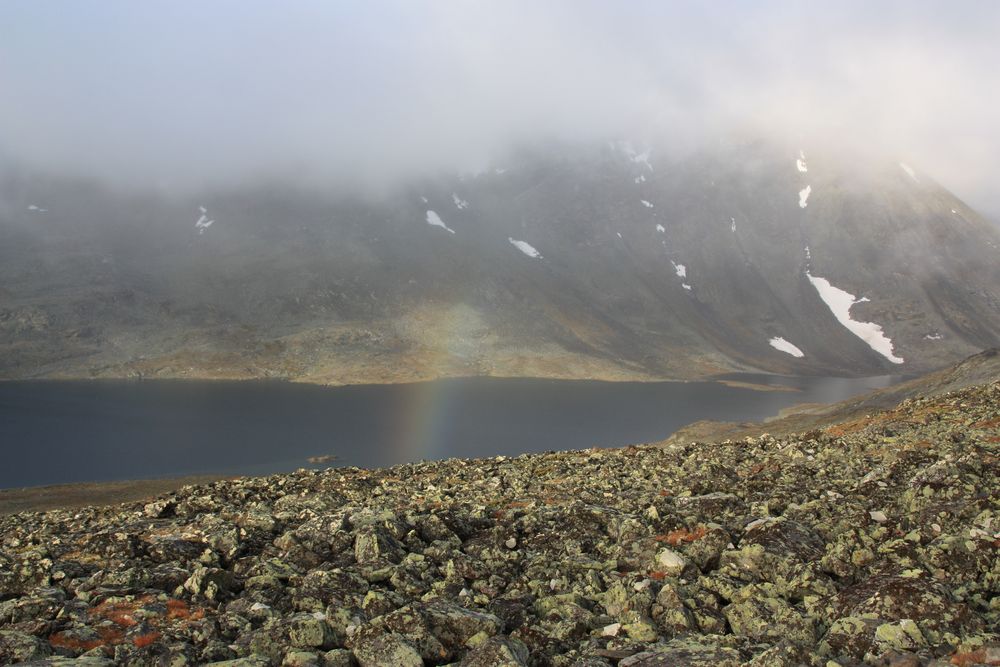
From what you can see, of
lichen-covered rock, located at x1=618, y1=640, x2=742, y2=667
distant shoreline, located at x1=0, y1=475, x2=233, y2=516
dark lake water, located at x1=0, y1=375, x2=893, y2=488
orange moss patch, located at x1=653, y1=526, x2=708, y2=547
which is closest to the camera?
lichen-covered rock, located at x1=618, y1=640, x2=742, y2=667

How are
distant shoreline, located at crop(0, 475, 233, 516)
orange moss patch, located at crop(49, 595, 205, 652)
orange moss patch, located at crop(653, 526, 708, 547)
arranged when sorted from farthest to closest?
distant shoreline, located at crop(0, 475, 233, 516) < orange moss patch, located at crop(653, 526, 708, 547) < orange moss patch, located at crop(49, 595, 205, 652)

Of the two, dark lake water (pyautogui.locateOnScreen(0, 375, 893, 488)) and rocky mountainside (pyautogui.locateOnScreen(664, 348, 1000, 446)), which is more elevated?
rocky mountainside (pyautogui.locateOnScreen(664, 348, 1000, 446))

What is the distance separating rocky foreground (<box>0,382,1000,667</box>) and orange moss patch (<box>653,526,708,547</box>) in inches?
1.6

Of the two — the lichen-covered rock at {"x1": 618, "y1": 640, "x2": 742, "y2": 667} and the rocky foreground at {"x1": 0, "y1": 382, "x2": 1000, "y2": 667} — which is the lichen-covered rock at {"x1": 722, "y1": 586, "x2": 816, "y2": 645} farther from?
the lichen-covered rock at {"x1": 618, "y1": 640, "x2": 742, "y2": 667}

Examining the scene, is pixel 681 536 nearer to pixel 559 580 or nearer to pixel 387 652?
pixel 559 580

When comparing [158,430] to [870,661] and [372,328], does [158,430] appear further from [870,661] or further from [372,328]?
[870,661]

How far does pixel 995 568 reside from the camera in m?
9.45

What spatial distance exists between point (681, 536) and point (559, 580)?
9.13ft

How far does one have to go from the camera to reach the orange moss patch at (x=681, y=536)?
1173 cm

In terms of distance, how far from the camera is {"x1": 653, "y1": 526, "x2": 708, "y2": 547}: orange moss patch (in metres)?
11.7

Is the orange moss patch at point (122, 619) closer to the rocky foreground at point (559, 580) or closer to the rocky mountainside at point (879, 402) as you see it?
the rocky foreground at point (559, 580)

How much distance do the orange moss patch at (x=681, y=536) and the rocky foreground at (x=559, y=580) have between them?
0.13ft

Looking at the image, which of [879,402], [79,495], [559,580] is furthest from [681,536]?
[879,402]

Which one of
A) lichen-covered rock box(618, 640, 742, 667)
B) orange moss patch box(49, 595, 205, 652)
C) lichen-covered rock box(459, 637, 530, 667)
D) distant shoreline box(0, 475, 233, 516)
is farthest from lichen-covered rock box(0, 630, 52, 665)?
distant shoreline box(0, 475, 233, 516)
